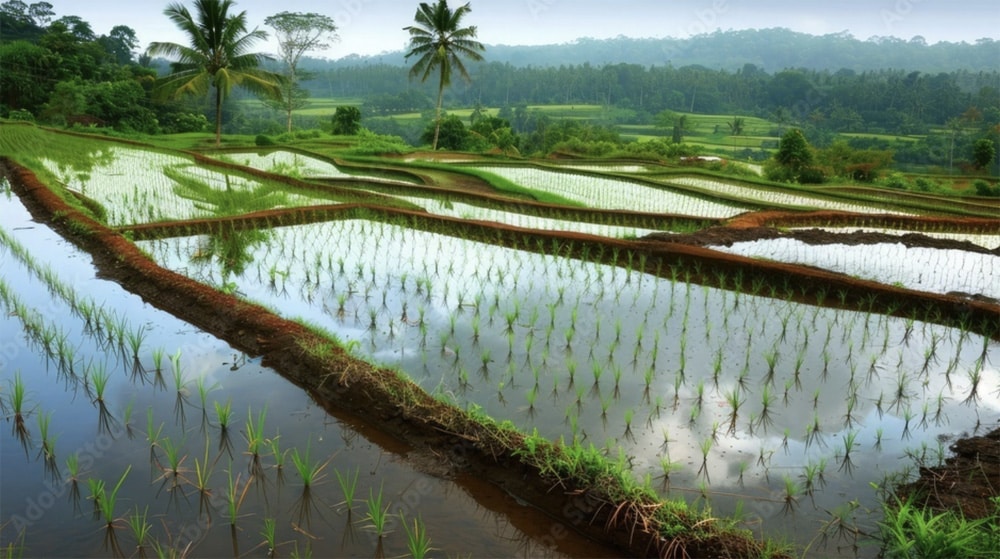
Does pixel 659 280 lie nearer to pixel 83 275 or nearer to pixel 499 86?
pixel 83 275

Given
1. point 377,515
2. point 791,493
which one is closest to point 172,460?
point 377,515

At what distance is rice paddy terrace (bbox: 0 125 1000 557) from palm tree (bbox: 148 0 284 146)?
11050mm

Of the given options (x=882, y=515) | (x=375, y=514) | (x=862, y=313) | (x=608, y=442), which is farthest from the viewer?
(x=862, y=313)

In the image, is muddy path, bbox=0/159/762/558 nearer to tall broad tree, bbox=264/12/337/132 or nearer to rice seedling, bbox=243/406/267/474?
rice seedling, bbox=243/406/267/474

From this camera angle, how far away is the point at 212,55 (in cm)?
1827

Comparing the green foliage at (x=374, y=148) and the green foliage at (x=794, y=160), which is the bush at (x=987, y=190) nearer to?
the green foliage at (x=794, y=160)

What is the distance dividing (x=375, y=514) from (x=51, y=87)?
27.9 m

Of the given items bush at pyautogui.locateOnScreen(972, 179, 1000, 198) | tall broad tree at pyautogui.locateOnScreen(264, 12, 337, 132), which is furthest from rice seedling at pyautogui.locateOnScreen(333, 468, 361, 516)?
tall broad tree at pyautogui.locateOnScreen(264, 12, 337, 132)

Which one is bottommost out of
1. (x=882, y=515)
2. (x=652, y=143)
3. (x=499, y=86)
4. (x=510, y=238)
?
(x=882, y=515)

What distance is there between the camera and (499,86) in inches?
2018

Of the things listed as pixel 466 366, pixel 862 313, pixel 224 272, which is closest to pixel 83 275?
pixel 224 272

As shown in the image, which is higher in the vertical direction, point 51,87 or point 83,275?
point 51,87

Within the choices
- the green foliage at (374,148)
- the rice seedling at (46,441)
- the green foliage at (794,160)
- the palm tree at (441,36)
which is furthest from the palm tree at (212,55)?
the rice seedling at (46,441)

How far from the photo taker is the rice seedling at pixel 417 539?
89.4 inches
